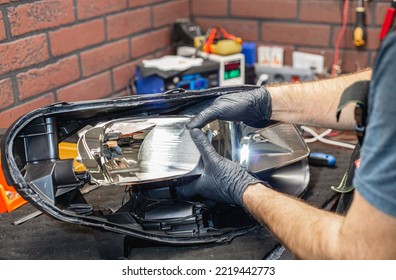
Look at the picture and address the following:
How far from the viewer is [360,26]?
1781mm

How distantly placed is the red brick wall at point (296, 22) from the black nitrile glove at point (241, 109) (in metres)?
0.87

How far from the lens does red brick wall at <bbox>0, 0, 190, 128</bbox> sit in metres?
1.34

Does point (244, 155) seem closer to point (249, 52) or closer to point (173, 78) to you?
point (173, 78)

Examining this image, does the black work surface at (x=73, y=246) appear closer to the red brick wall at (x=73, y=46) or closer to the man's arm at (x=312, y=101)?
the man's arm at (x=312, y=101)

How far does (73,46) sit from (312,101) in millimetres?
779

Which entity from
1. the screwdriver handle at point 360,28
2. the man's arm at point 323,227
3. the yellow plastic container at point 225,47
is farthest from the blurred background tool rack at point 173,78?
the man's arm at point 323,227

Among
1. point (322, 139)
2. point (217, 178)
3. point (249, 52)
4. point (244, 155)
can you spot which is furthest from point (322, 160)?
point (249, 52)

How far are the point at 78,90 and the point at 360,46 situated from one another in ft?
3.33

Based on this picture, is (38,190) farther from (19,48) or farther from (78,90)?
(78,90)

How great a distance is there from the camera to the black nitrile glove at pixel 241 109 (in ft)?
3.26

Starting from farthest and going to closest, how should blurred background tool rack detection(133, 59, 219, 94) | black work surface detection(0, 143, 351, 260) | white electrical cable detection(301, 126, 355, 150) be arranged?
blurred background tool rack detection(133, 59, 219, 94)
white electrical cable detection(301, 126, 355, 150)
black work surface detection(0, 143, 351, 260)

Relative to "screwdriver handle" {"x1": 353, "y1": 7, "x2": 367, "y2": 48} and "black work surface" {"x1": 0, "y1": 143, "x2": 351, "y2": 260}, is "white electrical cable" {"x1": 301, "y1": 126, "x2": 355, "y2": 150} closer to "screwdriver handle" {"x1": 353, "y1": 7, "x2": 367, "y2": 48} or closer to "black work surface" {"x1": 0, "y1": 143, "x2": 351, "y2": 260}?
"screwdriver handle" {"x1": 353, "y1": 7, "x2": 367, "y2": 48}

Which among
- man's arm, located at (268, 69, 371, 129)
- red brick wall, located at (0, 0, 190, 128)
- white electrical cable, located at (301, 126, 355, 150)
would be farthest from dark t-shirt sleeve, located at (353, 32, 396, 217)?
red brick wall, located at (0, 0, 190, 128)

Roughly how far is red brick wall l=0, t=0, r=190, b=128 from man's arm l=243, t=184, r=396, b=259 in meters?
0.76
